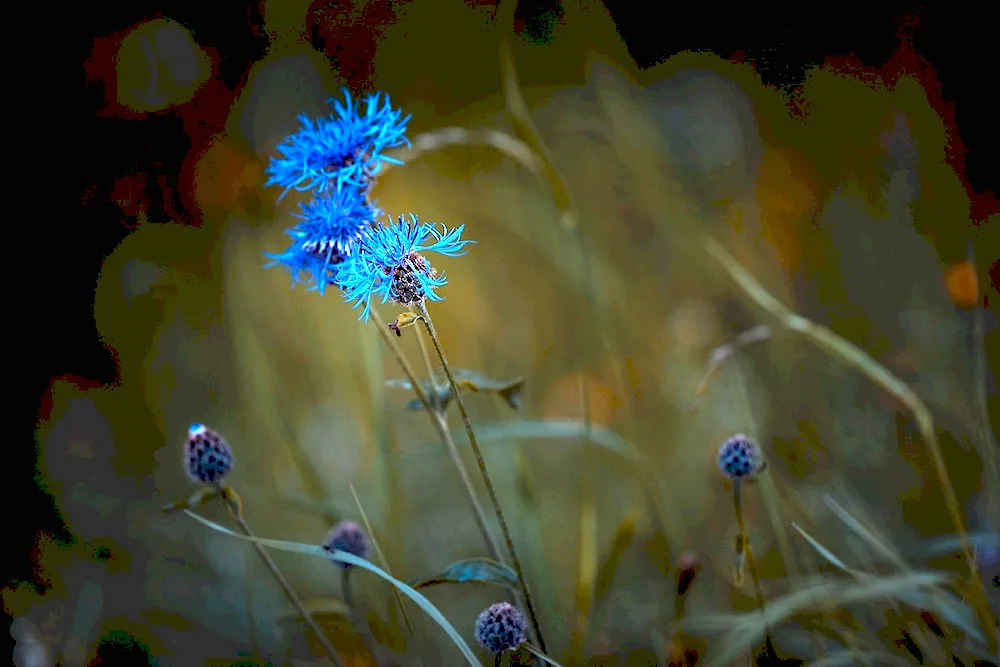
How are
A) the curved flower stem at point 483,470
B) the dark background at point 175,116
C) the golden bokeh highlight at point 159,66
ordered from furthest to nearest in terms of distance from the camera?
1. the golden bokeh highlight at point 159,66
2. the dark background at point 175,116
3. the curved flower stem at point 483,470

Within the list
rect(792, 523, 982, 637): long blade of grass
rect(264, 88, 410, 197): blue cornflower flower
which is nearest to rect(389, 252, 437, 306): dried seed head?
rect(264, 88, 410, 197): blue cornflower flower

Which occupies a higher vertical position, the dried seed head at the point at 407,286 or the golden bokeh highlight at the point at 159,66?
the golden bokeh highlight at the point at 159,66

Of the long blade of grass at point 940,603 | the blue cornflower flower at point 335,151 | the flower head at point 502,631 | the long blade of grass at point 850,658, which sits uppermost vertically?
the blue cornflower flower at point 335,151

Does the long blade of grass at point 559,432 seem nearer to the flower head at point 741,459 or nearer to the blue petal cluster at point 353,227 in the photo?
the flower head at point 741,459

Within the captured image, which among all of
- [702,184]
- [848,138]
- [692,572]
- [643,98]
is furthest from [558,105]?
[692,572]

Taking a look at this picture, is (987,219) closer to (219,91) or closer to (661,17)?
(661,17)

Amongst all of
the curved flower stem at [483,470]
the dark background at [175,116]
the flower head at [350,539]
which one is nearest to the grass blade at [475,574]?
the curved flower stem at [483,470]

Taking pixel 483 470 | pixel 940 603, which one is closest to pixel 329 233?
pixel 483 470

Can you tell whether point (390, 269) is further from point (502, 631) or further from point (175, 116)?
point (175, 116)

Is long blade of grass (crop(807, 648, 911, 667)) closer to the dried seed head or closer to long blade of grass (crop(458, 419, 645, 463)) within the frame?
long blade of grass (crop(458, 419, 645, 463))
